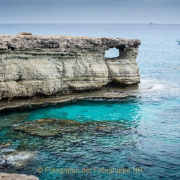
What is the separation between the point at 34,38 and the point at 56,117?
828cm

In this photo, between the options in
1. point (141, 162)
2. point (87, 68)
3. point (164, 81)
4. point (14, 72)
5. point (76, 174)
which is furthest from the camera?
point (164, 81)

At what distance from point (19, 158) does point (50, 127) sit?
538cm

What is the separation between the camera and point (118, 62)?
33031 mm

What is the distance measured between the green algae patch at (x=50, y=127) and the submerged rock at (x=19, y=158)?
9.17 ft

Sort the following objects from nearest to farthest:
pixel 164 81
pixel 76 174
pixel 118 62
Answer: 1. pixel 76 174
2. pixel 118 62
3. pixel 164 81

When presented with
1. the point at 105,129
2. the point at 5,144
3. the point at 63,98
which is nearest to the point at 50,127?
the point at 5,144

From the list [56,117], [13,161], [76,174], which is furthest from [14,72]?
[76,174]

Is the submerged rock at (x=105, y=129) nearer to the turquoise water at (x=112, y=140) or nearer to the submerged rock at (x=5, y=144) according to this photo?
the turquoise water at (x=112, y=140)

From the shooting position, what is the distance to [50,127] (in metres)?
22.7

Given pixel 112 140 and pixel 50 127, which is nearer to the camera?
pixel 112 140

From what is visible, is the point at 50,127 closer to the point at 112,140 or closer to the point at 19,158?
the point at 19,158

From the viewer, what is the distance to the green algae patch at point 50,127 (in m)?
21.6

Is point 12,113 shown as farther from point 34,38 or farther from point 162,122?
point 162,122

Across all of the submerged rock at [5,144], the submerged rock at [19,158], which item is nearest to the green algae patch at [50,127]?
the submerged rock at [5,144]
